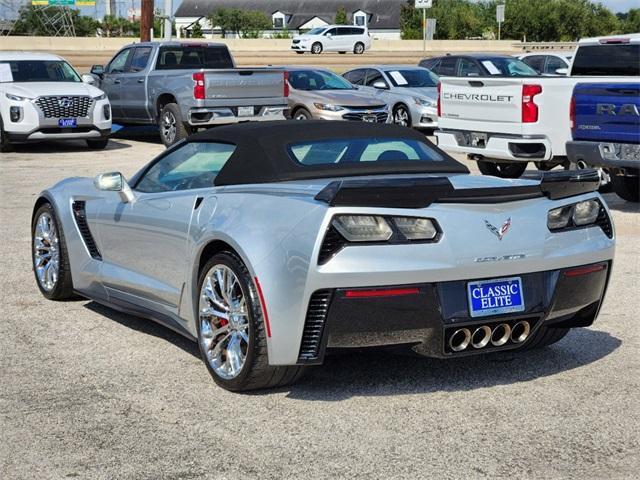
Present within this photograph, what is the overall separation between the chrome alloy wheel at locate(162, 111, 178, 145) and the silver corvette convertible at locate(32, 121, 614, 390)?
13.3 metres

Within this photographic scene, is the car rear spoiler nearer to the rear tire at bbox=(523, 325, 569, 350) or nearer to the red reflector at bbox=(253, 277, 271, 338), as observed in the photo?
the red reflector at bbox=(253, 277, 271, 338)

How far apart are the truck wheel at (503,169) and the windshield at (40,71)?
28.0 ft

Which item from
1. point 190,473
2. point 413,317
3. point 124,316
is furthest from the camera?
point 124,316

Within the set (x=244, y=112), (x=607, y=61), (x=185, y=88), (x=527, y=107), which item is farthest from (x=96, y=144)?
(x=607, y=61)

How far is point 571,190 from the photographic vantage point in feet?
19.0

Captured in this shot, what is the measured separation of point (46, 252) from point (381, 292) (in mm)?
Result: 3562

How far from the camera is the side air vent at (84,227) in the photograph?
7.26 m

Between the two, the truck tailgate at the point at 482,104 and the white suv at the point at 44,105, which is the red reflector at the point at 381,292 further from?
the white suv at the point at 44,105

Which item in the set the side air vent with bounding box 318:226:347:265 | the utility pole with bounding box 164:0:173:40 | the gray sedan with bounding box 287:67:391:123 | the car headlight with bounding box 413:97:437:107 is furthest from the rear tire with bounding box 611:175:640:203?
the utility pole with bounding box 164:0:173:40

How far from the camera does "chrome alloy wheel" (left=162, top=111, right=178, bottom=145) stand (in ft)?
65.5

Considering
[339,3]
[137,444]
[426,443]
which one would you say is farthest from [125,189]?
[339,3]

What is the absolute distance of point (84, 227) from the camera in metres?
7.38

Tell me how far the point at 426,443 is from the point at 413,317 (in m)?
0.62

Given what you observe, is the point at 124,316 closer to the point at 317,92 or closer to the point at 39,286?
the point at 39,286
